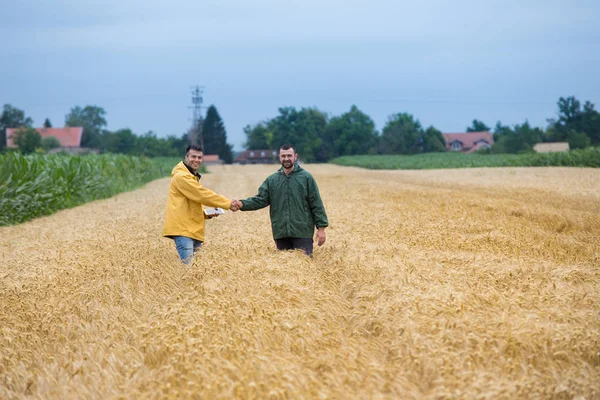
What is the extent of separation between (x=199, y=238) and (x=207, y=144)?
12048cm

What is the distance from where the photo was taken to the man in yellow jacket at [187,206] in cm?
802

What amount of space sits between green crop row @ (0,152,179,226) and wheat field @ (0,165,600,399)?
320 inches

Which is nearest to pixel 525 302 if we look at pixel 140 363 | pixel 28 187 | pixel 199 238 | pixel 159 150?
pixel 140 363

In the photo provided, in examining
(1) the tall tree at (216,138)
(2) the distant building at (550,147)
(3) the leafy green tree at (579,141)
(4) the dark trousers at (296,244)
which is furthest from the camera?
(1) the tall tree at (216,138)

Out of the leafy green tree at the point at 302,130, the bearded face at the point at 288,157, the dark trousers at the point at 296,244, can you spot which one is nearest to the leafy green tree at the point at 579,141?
the leafy green tree at the point at 302,130

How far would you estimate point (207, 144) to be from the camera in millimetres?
127000

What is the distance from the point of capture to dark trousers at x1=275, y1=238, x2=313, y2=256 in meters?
8.40

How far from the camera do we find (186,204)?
8211mm

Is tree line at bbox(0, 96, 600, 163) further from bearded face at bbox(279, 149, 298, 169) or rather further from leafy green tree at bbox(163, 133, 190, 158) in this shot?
bearded face at bbox(279, 149, 298, 169)

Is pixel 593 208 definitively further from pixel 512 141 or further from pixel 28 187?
pixel 512 141

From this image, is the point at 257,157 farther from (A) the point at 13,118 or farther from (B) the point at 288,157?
(B) the point at 288,157

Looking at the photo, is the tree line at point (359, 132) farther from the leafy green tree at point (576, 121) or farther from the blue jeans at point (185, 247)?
the blue jeans at point (185, 247)

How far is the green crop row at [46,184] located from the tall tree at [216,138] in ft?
314

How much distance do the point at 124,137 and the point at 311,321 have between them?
A: 10639 centimetres
